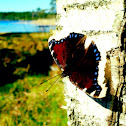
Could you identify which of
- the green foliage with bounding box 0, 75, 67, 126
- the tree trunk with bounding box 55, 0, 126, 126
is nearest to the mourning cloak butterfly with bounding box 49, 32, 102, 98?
the tree trunk with bounding box 55, 0, 126, 126

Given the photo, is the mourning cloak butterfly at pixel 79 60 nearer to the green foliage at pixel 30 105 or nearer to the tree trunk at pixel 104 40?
the tree trunk at pixel 104 40

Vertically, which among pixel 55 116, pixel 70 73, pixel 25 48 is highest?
pixel 70 73

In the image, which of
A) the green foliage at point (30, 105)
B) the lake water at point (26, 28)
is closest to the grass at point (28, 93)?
the green foliage at point (30, 105)

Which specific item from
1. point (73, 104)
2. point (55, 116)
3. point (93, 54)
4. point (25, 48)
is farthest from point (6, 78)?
point (93, 54)

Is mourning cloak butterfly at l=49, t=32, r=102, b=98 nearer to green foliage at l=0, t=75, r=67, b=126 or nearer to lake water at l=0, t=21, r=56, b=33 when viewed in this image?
green foliage at l=0, t=75, r=67, b=126

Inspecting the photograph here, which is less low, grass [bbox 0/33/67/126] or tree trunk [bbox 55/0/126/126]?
tree trunk [bbox 55/0/126/126]

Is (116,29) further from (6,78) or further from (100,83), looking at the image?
(6,78)

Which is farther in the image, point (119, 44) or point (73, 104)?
point (73, 104)
